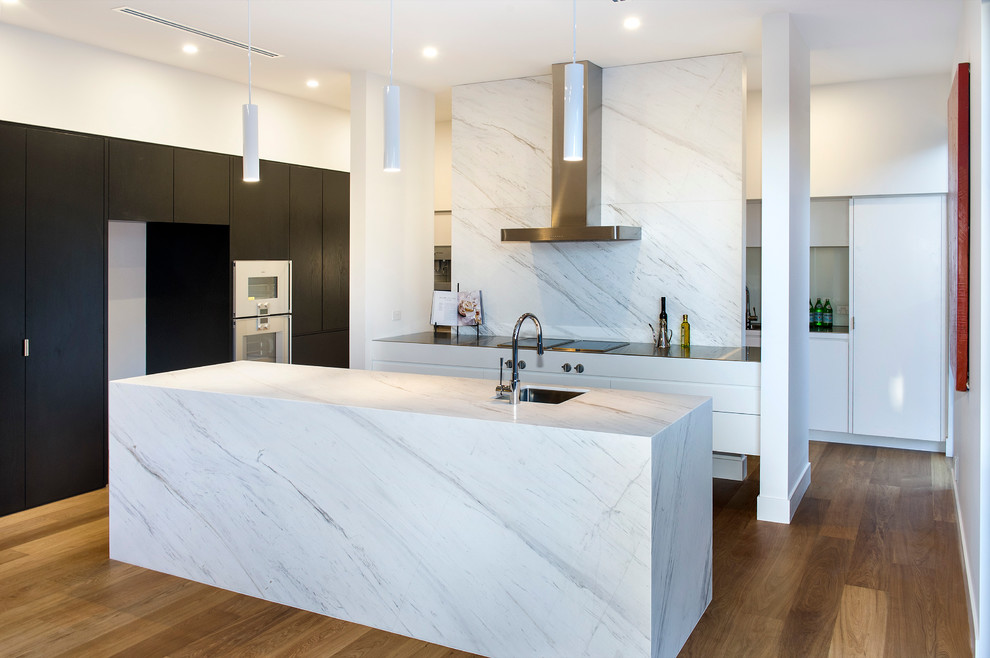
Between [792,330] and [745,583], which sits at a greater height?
[792,330]

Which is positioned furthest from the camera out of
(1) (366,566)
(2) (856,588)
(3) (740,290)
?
(3) (740,290)

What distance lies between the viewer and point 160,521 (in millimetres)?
3570

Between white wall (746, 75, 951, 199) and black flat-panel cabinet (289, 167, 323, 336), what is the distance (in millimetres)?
3358

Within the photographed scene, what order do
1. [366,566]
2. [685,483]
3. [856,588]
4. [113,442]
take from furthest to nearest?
[113,442] < [856,588] < [366,566] < [685,483]

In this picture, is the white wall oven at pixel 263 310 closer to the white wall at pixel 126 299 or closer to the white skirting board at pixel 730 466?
the white wall at pixel 126 299

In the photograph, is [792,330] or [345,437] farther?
[792,330]

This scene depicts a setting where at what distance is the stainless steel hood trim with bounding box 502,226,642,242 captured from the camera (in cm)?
494

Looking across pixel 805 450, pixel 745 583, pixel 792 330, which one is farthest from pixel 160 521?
pixel 805 450

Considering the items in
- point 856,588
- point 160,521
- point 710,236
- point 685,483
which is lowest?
point 856,588

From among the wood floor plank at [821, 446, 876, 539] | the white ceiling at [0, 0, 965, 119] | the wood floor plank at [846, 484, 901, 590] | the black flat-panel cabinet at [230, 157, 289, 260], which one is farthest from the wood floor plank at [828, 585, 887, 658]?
the black flat-panel cabinet at [230, 157, 289, 260]

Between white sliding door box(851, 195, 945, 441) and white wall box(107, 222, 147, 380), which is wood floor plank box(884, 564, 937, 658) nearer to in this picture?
white sliding door box(851, 195, 945, 441)

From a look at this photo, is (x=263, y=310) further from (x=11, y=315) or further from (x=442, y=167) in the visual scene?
(x=442, y=167)

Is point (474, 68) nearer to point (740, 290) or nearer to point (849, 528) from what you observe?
point (740, 290)

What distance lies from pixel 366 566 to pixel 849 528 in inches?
104
